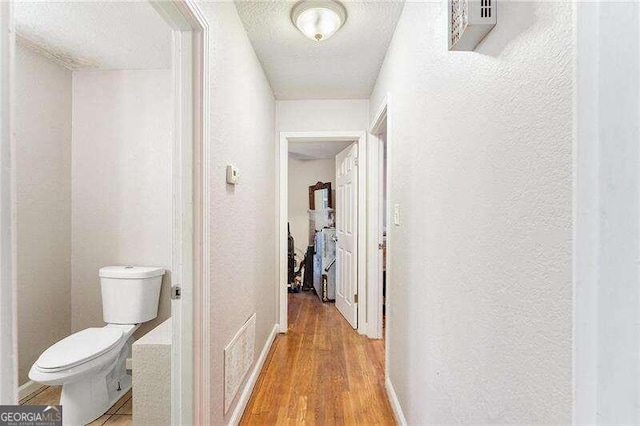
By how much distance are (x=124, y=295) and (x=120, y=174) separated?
0.89 m

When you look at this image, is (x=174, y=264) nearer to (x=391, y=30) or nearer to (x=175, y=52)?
(x=175, y=52)

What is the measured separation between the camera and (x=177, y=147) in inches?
47.5

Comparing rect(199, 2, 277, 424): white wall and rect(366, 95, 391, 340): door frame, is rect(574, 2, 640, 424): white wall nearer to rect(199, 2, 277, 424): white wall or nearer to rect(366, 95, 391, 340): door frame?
rect(199, 2, 277, 424): white wall

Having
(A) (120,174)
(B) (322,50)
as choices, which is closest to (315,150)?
(B) (322,50)

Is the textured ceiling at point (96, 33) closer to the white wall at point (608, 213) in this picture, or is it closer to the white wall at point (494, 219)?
the white wall at point (494, 219)

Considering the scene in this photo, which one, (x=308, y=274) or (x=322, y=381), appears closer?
(x=322, y=381)

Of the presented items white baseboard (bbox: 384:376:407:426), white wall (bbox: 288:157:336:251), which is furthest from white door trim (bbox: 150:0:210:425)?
white wall (bbox: 288:157:336:251)

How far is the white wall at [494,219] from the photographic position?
0.55 meters

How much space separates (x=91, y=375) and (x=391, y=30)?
262 cm

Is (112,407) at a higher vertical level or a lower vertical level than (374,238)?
lower

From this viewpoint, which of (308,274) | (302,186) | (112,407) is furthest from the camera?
(302,186)

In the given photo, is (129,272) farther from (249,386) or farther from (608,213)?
(608,213)

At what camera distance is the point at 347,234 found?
127 inches

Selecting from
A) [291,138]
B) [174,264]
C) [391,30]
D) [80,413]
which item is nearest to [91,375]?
[80,413]
